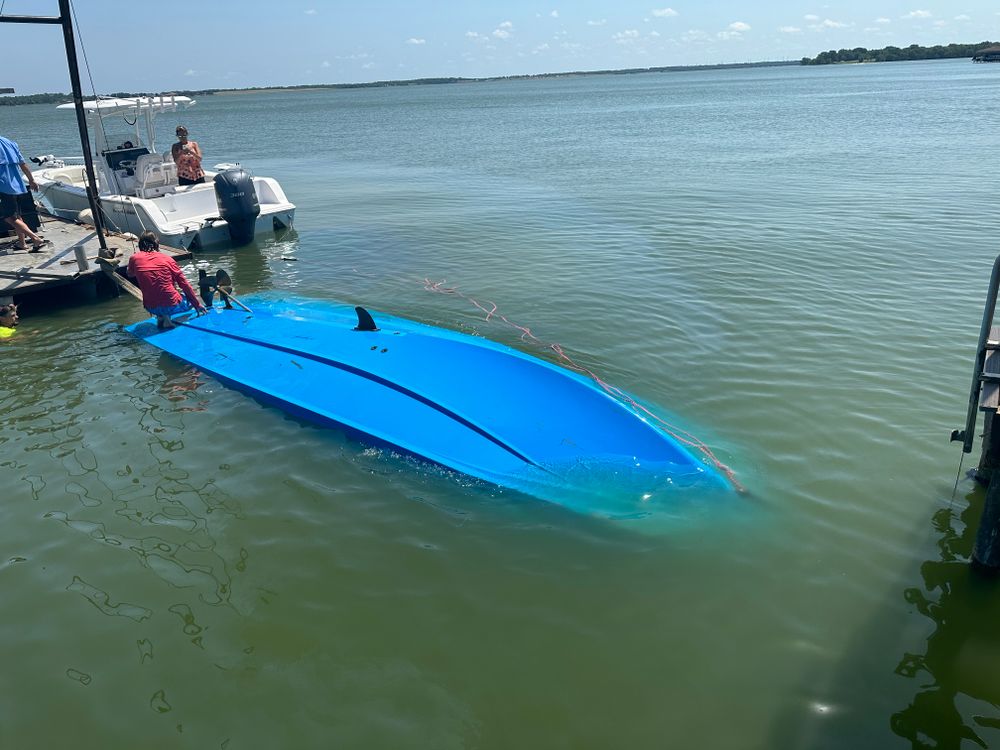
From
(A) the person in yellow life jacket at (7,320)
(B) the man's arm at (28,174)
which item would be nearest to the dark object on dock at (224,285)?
(A) the person in yellow life jacket at (7,320)

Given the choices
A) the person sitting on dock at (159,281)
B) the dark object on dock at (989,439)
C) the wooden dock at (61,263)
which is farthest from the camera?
the wooden dock at (61,263)

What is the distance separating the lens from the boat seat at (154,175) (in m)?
16.9

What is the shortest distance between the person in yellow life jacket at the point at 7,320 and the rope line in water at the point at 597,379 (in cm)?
710

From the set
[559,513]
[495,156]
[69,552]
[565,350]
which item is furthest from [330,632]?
[495,156]

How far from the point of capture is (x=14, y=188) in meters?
13.2

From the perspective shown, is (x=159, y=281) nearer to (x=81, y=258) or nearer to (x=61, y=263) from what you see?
(x=81, y=258)

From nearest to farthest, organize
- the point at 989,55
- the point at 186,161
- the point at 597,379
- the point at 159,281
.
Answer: the point at 597,379 → the point at 159,281 → the point at 186,161 → the point at 989,55

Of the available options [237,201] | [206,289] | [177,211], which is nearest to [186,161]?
[177,211]

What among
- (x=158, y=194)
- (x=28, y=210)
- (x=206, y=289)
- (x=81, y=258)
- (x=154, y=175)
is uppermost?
(x=154, y=175)

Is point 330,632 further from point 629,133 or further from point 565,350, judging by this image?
point 629,133

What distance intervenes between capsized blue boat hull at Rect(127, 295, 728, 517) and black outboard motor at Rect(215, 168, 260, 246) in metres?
7.45

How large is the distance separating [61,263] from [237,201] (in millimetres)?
4644

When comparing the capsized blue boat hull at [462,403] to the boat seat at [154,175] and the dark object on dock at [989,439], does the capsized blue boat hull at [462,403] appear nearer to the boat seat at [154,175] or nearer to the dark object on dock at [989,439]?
the dark object on dock at [989,439]

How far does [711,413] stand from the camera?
8.23m
